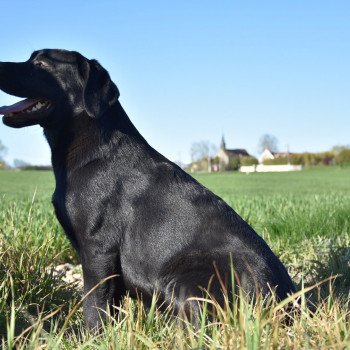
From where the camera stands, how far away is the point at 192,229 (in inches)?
130

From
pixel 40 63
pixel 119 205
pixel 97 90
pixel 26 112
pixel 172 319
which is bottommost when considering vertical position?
pixel 172 319

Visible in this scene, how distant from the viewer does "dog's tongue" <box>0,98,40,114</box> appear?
11.8ft

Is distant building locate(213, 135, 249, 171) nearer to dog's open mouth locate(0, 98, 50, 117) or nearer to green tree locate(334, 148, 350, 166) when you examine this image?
green tree locate(334, 148, 350, 166)

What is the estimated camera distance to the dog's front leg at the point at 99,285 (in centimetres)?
334

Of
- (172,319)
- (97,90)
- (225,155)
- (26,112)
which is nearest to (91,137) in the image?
(97,90)

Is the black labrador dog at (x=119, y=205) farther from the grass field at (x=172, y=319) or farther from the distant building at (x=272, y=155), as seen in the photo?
the distant building at (x=272, y=155)

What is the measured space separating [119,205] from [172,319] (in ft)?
2.31

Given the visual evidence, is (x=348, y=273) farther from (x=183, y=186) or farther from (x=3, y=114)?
(x=3, y=114)

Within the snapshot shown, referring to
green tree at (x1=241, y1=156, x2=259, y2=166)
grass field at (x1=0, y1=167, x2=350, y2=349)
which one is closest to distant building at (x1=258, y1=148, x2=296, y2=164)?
green tree at (x1=241, y1=156, x2=259, y2=166)

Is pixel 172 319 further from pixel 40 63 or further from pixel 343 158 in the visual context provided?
pixel 343 158

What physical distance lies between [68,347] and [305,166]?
5362cm

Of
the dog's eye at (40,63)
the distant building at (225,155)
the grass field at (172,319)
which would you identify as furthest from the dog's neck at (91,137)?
the distant building at (225,155)

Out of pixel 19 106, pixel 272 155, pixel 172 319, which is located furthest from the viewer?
pixel 272 155

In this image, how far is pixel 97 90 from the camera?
348cm
